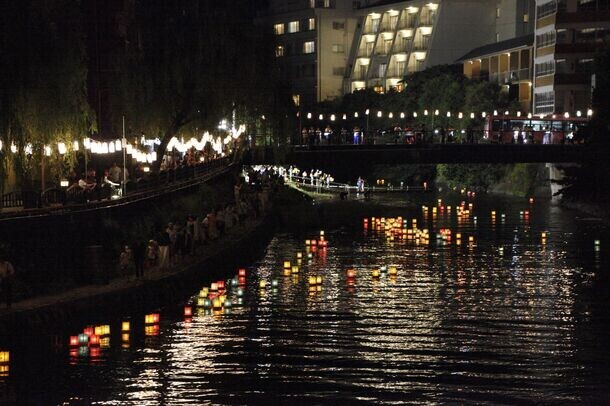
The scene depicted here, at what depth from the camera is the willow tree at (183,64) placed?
180ft

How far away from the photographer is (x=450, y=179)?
113 m

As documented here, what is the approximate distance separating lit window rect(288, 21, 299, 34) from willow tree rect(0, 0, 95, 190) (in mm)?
115433

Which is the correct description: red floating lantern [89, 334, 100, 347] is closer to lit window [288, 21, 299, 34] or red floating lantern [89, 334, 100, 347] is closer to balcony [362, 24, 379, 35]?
balcony [362, 24, 379, 35]

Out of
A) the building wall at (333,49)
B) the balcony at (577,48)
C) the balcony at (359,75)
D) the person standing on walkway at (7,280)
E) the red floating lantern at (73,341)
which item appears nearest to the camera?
the red floating lantern at (73,341)

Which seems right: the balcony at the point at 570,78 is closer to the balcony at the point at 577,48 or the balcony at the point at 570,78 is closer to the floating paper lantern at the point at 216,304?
the balcony at the point at 577,48

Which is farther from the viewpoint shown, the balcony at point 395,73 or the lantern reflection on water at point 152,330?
the balcony at point 395,73

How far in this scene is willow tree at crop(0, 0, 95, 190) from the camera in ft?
114

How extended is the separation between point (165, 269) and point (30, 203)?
17.4 ft

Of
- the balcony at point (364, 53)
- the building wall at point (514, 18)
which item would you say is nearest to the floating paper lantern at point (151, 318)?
the building wall at point (514, 18)

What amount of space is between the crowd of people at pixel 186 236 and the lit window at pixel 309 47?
281ft

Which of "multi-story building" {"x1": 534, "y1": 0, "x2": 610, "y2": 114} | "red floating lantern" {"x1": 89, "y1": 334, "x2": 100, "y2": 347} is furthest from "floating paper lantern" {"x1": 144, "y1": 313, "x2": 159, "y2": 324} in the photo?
"multi-story building" {"x1": 534, "y1": 0, "x2": 610, "y2": 114}

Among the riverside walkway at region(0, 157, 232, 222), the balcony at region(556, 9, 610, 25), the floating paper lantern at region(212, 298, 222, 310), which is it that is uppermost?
the balcony at region(556, 9, 610, 25)

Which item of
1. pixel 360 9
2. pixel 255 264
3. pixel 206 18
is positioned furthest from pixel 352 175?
pixel 255 264

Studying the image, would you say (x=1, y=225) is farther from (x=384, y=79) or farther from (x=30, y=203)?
(x=384, y=79)
